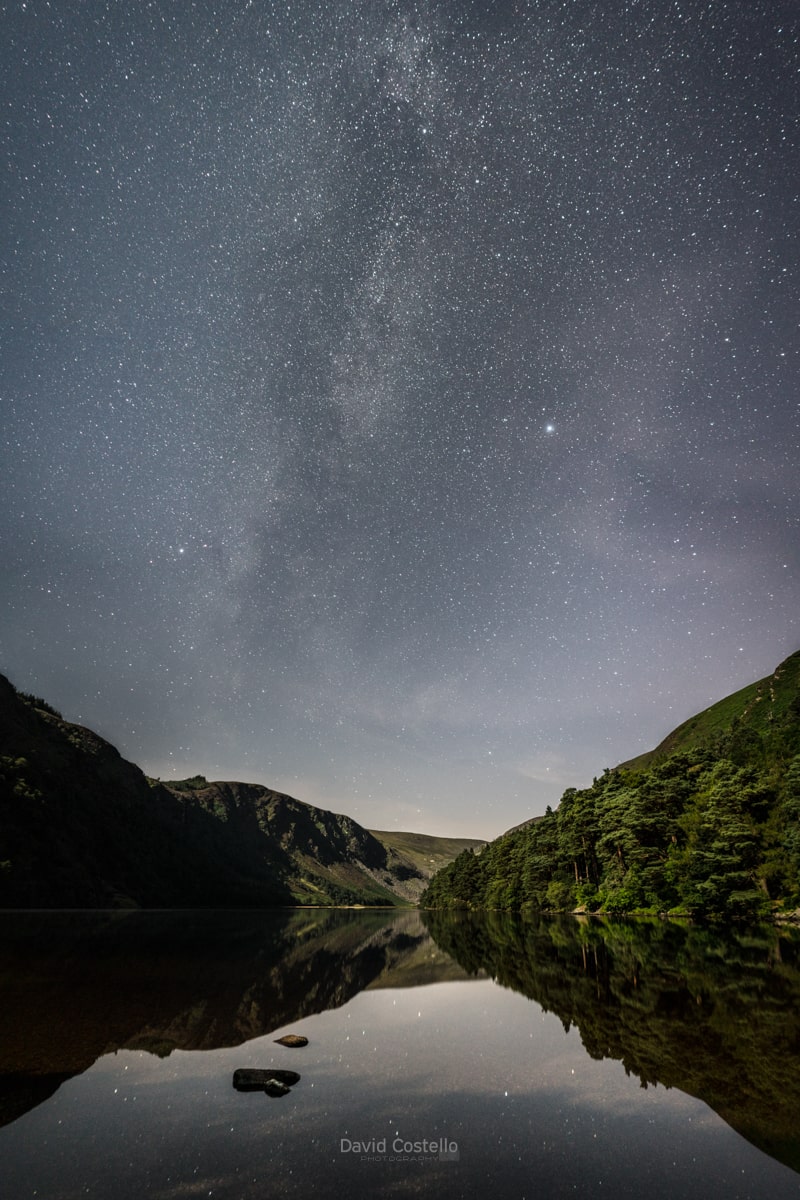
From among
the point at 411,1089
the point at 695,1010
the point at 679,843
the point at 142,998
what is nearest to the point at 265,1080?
the point at 411,1089

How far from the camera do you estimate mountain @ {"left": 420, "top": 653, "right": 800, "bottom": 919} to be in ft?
176

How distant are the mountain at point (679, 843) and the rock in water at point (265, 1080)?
179 ft

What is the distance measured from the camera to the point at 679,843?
70250 millimetres

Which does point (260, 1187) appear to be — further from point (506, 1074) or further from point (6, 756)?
point (6, 756)

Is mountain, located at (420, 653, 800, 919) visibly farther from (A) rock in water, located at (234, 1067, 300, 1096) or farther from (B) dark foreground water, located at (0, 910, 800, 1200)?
(A) rock in water, located at (234, 1067, 300, 1096)

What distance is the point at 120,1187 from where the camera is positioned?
7.20 meters

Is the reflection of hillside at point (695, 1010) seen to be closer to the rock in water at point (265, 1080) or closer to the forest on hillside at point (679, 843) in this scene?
the rock in water at point (265, 1080)

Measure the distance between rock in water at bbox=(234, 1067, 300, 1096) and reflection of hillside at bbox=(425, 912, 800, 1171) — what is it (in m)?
6.78

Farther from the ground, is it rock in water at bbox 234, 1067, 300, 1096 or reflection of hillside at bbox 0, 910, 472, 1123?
rock in water at bbox 234, 1067, 300, 1096

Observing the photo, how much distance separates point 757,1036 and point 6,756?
195 meters

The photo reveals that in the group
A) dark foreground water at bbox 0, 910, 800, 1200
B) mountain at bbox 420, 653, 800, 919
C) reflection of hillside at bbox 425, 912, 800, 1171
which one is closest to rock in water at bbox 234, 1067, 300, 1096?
dark foreground water at bbox 0, 910, 800, 1200

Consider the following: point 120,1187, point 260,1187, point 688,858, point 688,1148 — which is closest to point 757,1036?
point 688,1148

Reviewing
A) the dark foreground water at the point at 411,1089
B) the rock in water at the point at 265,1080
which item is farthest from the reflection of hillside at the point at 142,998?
the rock in water at the point at 265,1080

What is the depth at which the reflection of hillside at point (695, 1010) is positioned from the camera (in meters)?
9.85
